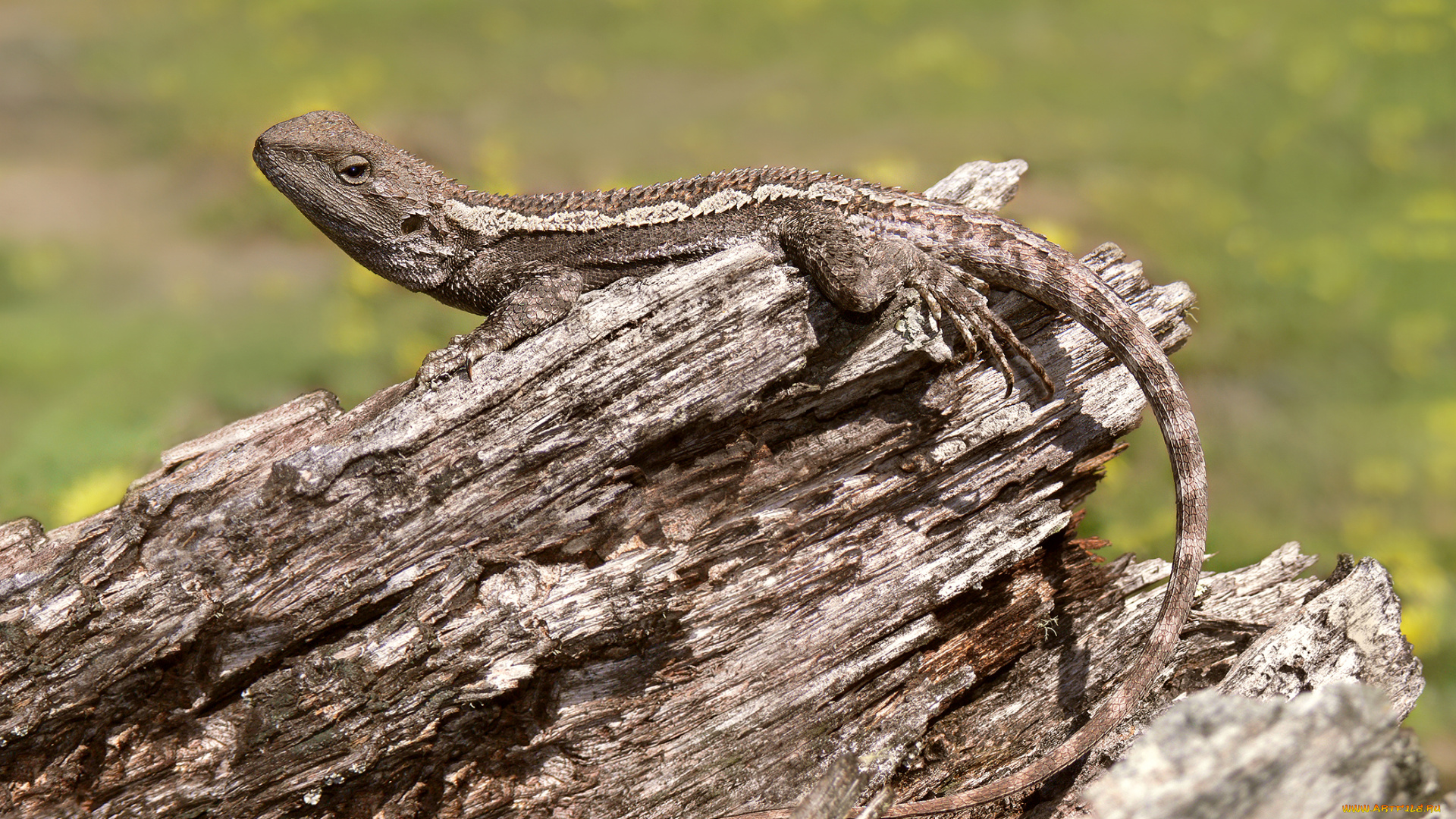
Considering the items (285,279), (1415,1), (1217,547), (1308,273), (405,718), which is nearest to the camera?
(405,718)

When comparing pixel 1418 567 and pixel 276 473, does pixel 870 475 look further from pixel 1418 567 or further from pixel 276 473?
pixel 1418 567

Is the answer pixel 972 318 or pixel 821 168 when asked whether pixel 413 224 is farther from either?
pixel 821 168

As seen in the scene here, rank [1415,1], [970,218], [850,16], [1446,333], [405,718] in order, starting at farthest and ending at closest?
[850,16], [1415,1], [1446,333], [970,218], [405,718]

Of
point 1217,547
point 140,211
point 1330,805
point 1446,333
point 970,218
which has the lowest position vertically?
point 1330,805

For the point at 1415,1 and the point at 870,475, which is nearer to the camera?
the point at 870,475

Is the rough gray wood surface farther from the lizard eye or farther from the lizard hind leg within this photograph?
the lizard eye

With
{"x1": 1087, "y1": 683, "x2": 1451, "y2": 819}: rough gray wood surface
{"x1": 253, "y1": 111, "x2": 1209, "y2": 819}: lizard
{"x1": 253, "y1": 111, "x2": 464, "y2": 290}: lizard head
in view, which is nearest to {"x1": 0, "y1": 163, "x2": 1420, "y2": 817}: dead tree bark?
{"x1": 253, "y1": 111, "x2": 1209, "y2": 819}: lizard

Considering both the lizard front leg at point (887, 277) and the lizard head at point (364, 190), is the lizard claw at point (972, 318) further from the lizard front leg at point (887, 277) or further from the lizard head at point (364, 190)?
the lizard head at point (364, 190)

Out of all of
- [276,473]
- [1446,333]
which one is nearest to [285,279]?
[276,473]
